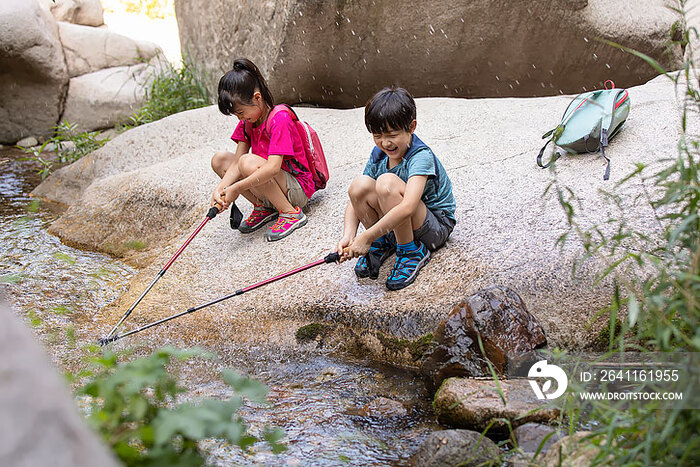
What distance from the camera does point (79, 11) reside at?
10.3 metres

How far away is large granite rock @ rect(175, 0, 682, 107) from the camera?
5770 millimetres

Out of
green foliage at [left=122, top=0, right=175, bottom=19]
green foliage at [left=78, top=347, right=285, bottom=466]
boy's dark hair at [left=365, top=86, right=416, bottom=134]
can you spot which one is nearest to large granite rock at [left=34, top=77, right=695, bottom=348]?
boy's dark hair at [left=365, top=86, right=416, bottom=134]

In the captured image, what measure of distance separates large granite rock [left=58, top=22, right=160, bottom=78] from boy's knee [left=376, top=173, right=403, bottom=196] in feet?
21.1

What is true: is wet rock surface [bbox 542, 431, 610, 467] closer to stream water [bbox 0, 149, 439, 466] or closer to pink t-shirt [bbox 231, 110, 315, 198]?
stream water [bbox 0, 149, 439, 466]

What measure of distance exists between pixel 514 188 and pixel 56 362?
2.60 meters

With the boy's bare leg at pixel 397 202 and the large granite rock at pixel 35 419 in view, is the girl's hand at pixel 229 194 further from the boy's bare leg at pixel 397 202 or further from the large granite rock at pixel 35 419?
the large granite rock at pixel 35 419

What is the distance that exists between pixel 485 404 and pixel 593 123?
2233 millimetres

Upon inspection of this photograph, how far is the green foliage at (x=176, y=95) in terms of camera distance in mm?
7172

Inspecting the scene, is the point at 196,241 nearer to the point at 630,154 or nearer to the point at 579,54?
the point at 630,154

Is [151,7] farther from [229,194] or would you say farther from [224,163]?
[229,194]

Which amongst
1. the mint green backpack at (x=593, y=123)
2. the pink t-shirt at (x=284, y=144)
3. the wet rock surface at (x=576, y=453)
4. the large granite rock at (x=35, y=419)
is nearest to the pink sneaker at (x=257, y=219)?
the pink t-shirt at (x=284, y=144)

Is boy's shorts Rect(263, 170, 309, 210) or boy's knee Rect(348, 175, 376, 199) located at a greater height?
boy's knee Rect(348, 175, 376, 199)

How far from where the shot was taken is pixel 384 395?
275 centimetres

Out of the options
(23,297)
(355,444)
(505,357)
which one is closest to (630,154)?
(505,357)
